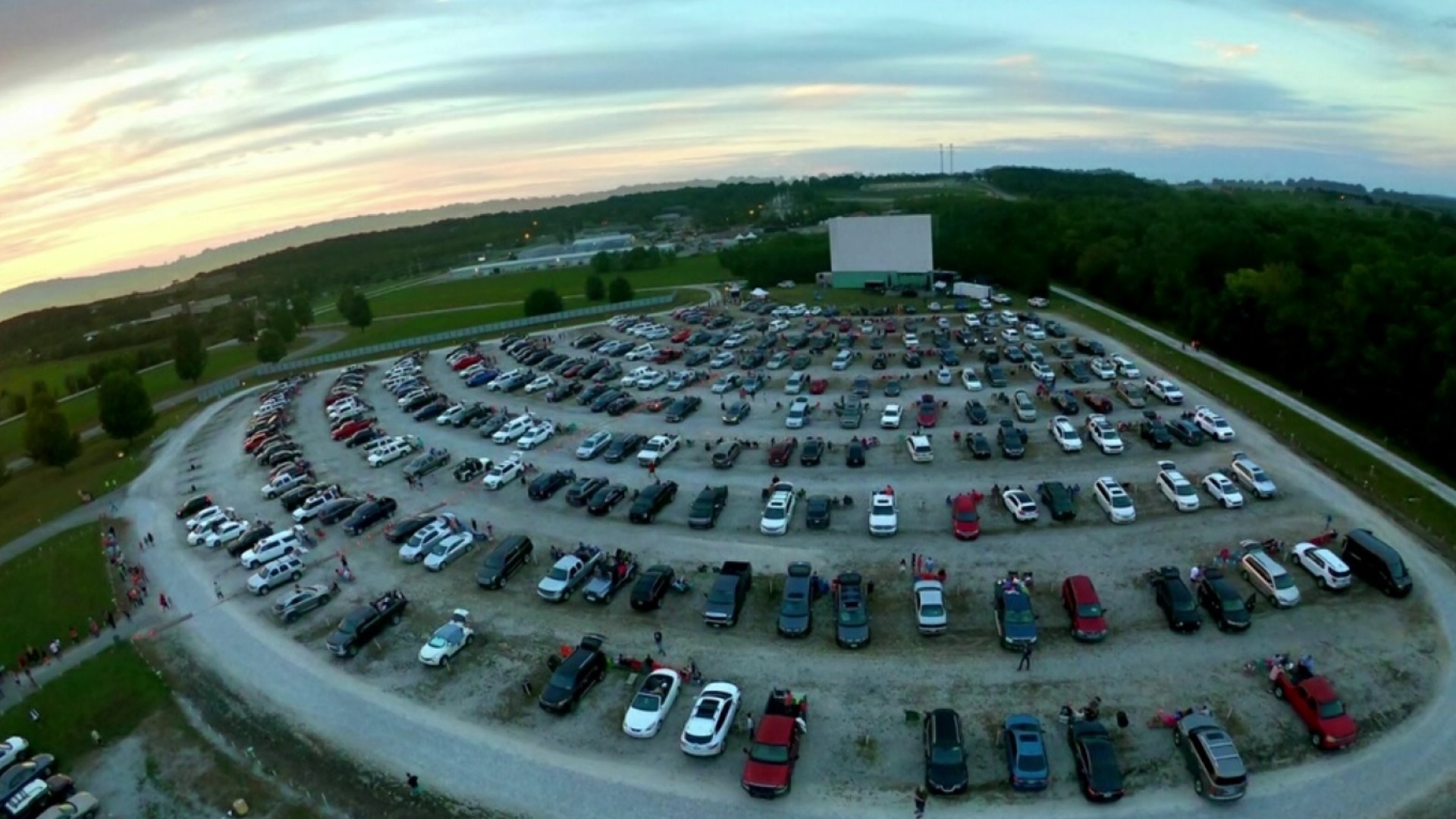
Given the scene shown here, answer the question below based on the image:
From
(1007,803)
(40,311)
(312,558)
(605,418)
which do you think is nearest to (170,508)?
(312,558)

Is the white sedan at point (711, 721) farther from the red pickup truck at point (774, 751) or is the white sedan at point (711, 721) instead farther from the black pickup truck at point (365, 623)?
the black pickup truck at point (365, 623)

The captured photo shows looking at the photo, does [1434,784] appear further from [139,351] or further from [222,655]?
[139,351]

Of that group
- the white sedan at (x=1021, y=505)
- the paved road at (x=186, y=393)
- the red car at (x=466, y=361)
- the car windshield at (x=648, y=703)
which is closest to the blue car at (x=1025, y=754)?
the car windshield at (x=648, y=703)

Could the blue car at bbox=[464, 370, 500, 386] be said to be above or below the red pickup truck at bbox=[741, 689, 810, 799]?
above

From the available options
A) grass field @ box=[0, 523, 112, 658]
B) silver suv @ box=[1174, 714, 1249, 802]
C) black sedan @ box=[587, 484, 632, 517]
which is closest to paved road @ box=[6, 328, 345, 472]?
grass field @ box=[0, 523, 112, 658]

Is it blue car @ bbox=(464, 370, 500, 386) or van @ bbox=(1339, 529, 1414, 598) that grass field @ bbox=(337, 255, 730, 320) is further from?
van @ bbox=(1339, 529, 1414, 598)

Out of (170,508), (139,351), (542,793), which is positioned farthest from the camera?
(139,351)
